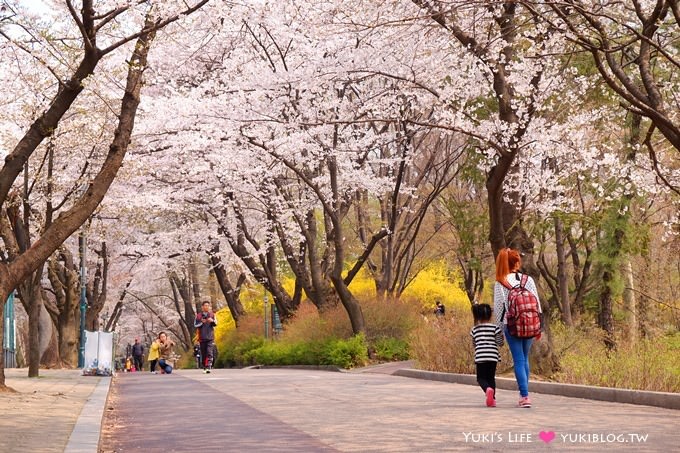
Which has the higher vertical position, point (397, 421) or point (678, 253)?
point (678, 253)

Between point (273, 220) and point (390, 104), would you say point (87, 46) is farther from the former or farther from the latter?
point (273, 220)

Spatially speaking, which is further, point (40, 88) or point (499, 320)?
point (40, 88)

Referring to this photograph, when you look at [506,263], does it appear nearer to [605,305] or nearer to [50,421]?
[50,421]

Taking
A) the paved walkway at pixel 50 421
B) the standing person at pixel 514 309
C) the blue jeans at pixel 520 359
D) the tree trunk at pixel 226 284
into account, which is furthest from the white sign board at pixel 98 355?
the blue jeans at pixel 520 359

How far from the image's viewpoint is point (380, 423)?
11406 mm

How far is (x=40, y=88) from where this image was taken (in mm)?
27719

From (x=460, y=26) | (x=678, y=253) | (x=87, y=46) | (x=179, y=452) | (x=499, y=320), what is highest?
(x=460, y=26)

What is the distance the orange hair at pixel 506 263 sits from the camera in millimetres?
13078

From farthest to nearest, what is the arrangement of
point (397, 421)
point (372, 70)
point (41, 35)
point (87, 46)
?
point (372, 70) < point (41, 35) < point (87, 46) < point (397, 421)

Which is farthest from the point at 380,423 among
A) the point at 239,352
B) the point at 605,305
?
the point at 239,352

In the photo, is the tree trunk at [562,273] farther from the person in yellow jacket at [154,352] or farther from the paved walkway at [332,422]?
the person in yellow jacket at [154,352]

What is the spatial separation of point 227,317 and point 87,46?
4150 centimetres

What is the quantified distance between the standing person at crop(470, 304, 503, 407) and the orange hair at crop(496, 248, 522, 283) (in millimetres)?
754

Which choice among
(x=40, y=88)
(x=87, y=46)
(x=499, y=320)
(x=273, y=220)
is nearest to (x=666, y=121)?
(x=499, y=320)
